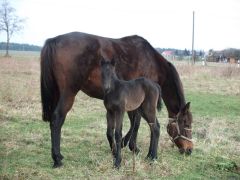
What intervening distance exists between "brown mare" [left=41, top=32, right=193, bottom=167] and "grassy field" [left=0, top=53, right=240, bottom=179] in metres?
0.40

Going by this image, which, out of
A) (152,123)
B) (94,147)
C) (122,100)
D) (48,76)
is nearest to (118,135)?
(122,100)

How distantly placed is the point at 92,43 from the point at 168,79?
1739mm

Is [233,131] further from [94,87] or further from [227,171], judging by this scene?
[94,87]

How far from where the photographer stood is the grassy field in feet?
Result: 16.7

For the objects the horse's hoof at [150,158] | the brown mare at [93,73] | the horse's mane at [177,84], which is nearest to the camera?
the brown mare at [93,73]

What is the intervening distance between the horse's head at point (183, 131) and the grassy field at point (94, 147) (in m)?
0.18

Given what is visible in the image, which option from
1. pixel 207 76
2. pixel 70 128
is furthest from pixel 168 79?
pixel 207 76

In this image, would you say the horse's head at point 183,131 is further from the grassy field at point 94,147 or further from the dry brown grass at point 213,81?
the dry brown grass at point 213,81

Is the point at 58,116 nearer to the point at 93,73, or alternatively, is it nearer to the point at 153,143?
the point at 93,73

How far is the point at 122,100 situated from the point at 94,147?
1.67 metres

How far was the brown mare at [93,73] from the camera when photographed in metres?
5.34

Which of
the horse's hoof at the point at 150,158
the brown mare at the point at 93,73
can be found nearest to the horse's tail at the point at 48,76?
the brown mare at the point at 93,73

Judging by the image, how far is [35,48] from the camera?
3482 inches

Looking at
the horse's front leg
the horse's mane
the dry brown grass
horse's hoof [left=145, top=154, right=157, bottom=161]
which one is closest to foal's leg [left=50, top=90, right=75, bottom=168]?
the horse's front leg
